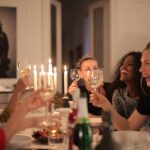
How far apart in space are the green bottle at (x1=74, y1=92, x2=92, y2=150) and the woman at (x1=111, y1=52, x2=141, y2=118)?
1500 millimetres

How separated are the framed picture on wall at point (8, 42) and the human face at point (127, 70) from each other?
2357 millimetres

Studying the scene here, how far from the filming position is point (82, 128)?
37.6 inches

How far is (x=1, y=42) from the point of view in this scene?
4.68 meters

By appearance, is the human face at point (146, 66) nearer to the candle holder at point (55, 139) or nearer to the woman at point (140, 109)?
the woman at point (140, 109)

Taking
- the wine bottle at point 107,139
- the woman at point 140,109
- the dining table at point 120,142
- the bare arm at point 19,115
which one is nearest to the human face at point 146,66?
the woman at point 140,109

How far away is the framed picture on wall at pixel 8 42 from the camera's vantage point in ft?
15.3

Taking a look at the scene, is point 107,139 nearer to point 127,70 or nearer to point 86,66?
point 127,70

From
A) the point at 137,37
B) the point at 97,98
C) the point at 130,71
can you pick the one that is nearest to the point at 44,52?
the point at 137,37

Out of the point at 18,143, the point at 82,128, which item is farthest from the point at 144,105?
the point at 82,128

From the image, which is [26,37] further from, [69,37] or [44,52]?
[69,37]

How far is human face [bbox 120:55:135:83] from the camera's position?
2699 mm

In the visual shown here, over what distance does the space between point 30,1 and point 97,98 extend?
3.40 m

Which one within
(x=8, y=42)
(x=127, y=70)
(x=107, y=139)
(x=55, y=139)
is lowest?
(x=55, y=139)

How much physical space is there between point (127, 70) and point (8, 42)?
249 cm
